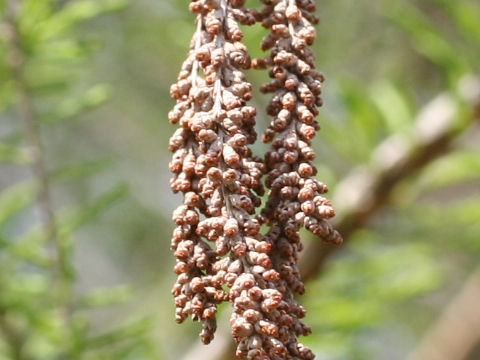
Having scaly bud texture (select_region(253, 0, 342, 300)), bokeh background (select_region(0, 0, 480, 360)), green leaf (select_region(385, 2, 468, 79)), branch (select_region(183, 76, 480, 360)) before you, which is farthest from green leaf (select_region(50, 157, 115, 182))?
scaly bud texture (select_region(253, 0, 342, 300))

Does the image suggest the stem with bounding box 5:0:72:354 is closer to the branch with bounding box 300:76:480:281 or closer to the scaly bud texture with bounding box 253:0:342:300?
the branch with bounding box 300:76:480:281

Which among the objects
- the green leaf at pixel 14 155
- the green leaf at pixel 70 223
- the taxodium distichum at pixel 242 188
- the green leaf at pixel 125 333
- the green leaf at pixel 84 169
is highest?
the green leaf at pixel 14 155

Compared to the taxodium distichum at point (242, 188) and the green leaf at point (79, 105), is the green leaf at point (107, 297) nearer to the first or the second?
the green leaf at point (79, 105)

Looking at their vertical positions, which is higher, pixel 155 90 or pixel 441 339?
pixel 155 90

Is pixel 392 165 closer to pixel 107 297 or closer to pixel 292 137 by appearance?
pixel 107 297

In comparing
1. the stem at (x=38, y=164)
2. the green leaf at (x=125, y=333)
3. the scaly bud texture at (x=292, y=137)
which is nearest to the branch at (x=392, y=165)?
the green leaf at (x=125, y=333)

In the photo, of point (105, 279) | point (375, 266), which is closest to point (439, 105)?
point (375, 266)

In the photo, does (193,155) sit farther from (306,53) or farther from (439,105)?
(439,105)
